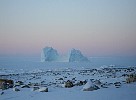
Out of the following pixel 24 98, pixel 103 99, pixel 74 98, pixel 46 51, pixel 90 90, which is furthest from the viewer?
pixel 46 51

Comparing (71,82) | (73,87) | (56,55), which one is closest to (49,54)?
(56,55)

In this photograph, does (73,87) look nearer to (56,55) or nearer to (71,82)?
(71,82)

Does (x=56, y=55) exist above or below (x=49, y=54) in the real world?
below

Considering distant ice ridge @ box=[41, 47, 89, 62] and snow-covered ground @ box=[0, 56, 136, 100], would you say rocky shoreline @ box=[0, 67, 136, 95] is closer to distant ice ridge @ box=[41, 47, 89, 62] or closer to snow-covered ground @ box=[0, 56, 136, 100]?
snow-covered ground @ box=[0, 56, 136, 100]

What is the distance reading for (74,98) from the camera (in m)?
8.41

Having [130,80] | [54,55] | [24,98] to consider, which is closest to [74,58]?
[54,55]

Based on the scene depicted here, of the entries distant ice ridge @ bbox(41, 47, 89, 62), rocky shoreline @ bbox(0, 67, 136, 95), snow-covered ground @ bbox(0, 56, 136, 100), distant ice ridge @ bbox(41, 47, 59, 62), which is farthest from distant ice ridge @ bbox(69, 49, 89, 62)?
rocky shoreline @ bbox(0, 67, 136, 95)

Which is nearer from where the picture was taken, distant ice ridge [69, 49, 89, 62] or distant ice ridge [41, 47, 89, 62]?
distant ice ridge [41, 47, 89, 62]

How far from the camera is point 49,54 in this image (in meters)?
78.8

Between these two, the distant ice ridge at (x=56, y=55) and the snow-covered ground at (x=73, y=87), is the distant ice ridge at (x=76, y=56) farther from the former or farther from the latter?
the snow-covered ground at (x=73, y=87)

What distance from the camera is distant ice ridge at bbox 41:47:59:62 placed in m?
75.8

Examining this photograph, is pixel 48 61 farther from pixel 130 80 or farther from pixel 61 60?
pixel 130 80

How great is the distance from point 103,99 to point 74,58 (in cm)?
7061

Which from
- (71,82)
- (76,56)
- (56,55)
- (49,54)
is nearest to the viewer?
(71,82)
